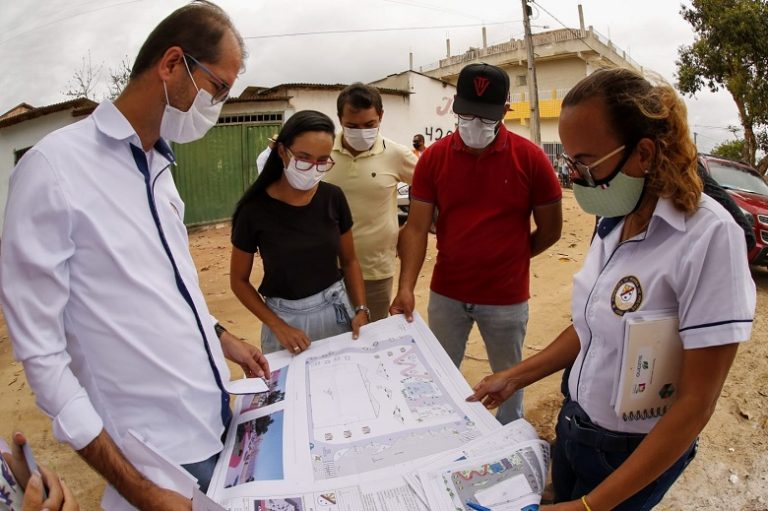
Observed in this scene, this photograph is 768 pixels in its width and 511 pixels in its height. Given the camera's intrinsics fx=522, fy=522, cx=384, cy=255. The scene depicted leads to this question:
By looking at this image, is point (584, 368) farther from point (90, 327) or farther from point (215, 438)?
point (90, 327)

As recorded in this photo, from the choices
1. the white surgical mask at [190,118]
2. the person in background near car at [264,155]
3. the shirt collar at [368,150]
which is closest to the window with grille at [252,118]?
the person in background near car at [264,155]

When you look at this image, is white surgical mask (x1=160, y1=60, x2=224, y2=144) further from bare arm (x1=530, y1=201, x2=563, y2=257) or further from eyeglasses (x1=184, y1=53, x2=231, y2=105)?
bare arm (x1=530, y1=201, x2=563, y2=257)

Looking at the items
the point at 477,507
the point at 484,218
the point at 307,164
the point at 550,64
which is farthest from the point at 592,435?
the point at 550,64

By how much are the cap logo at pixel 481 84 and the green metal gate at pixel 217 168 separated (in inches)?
380

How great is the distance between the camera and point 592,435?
1.30 metres

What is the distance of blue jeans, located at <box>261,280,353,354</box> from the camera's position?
2.11 m

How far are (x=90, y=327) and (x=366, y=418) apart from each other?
2.38 ft

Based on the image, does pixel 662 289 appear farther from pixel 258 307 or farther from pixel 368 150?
pixel 368 150

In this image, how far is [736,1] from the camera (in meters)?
12.2

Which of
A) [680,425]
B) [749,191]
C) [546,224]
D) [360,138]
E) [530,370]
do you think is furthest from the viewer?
[749,191]

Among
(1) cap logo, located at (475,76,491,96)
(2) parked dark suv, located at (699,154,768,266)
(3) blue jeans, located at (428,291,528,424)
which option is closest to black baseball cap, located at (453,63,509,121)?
(1) cap logo, located at (475,76,491,96)

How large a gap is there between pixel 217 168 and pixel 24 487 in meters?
11.2

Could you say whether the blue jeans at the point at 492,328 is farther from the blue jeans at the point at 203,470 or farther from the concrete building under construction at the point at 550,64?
the concrete building under construction at the point at 550,64

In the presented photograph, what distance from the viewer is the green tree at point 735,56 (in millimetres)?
11664
